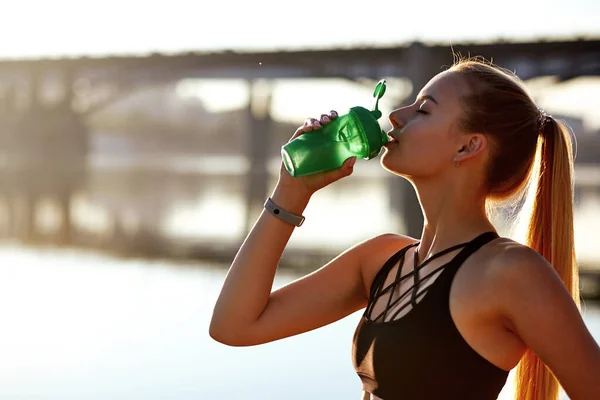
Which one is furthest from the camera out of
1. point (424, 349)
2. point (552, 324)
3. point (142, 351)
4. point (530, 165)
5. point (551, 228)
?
point (142, 351)

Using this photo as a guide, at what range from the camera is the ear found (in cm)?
194

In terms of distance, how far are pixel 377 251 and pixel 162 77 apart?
4384 cm

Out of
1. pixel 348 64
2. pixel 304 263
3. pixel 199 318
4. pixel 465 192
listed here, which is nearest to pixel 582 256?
pixel 304 263

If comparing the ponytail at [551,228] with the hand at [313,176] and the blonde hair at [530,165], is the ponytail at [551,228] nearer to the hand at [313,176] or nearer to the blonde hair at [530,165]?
the blonde hair at [530,165]

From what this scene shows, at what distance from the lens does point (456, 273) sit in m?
1.81

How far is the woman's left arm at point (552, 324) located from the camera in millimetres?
1646

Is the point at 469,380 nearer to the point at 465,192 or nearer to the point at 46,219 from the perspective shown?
the point at 465,192

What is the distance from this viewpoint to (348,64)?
39.7 meters

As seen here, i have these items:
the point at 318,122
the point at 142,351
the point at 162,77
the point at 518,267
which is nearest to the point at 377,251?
the point at 318,122

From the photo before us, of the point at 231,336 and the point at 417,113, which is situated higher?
the point at 417,113

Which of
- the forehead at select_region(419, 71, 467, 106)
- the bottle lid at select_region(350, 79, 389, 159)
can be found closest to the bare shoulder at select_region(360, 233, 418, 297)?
the bottle lid at select_region(350, 79, 389, 159)

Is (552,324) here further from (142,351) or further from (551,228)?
(142,351)

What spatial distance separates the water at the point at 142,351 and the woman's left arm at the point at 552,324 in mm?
3703

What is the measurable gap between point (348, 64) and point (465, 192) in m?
38.2
